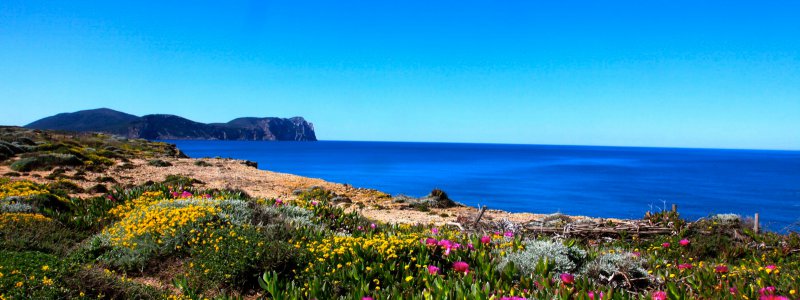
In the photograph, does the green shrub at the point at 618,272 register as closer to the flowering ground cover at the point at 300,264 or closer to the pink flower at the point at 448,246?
the flowering ground cover at the point at 300,264

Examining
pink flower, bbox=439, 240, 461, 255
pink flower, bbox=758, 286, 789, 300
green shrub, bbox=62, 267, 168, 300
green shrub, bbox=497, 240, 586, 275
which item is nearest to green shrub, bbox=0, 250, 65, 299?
green shrub, bbox=62, 267, 168, 300

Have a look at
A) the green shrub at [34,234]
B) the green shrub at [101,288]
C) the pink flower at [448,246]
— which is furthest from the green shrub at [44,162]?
the pink flower at [448,246]

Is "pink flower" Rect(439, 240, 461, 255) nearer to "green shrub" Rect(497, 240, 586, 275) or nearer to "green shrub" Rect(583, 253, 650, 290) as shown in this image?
"green shrub" Rect(497, 240, 586, 275)

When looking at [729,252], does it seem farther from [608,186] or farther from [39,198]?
[608,186]

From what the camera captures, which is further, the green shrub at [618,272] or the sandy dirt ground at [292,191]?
the sandy dirt ground at [292,191]

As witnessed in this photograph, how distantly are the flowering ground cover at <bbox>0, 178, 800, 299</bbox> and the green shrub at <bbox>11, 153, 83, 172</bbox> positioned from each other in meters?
20.2

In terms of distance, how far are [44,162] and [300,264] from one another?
92.0 feet

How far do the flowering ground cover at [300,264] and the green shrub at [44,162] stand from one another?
20.2m

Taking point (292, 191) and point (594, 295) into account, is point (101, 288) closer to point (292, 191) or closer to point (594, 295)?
point (594, 295)

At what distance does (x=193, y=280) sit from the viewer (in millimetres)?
6395

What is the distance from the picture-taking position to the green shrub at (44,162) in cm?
2551

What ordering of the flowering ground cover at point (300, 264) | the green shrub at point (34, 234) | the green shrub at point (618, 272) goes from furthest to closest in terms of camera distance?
the green shrub at point (34, 234) < the green shrub at point (618, 272) < the flowering ground cover at point (300, 264)

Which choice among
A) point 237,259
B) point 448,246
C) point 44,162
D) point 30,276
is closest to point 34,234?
point 30,276

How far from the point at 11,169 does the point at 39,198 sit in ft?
63.2
